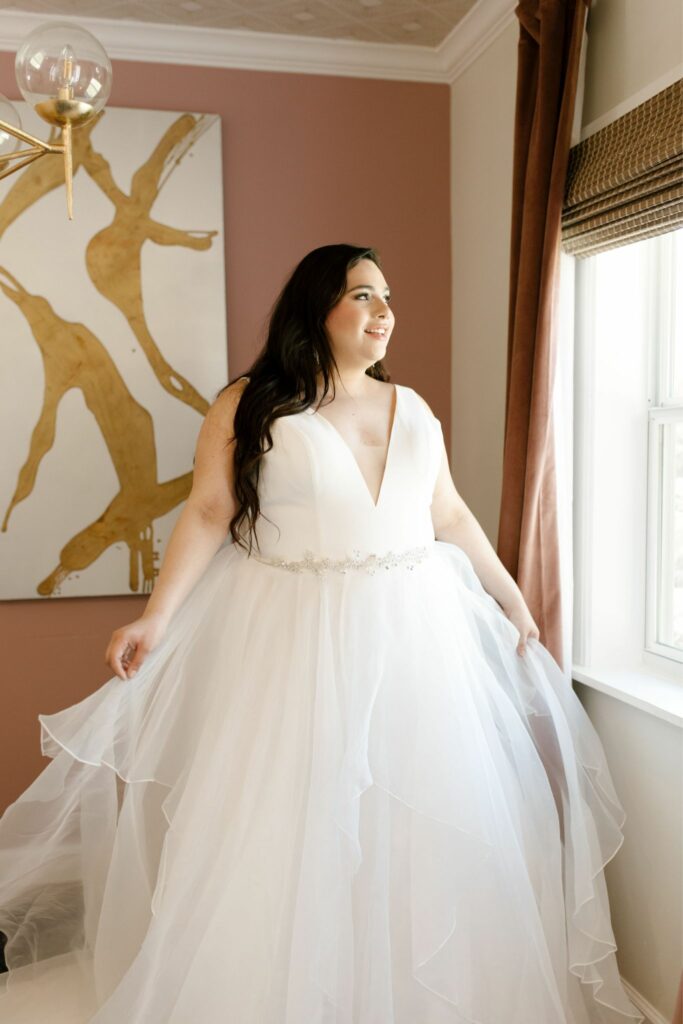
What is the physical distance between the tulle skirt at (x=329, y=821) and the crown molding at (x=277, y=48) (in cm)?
175

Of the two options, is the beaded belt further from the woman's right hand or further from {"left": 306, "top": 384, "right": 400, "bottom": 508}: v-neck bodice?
the woman's right hand

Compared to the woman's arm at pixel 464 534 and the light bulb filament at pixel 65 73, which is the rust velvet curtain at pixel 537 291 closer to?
the woman's arm at pixel 464 534

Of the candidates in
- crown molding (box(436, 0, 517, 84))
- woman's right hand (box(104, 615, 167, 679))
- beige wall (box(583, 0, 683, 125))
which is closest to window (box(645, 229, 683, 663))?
beige wall (box(583, 0, 683, 125))

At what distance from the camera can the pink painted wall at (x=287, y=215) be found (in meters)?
3.02

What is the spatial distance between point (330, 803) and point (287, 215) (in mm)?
1992

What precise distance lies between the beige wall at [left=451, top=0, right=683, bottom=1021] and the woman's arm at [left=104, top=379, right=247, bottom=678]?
3.39 feet

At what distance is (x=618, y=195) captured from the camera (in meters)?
2.04

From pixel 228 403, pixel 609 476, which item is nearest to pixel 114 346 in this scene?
pixel 228 403

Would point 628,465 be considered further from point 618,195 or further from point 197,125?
point 197,125

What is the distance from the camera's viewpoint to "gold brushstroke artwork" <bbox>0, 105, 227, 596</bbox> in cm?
292

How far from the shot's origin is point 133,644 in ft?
6.23

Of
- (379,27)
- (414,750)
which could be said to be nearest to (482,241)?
(379,27)

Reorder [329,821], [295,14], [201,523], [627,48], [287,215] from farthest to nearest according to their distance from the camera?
[287,215], [295,14], [627,48], [201,523], [329,821]

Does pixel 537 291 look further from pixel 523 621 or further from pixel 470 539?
pixel 523 621
